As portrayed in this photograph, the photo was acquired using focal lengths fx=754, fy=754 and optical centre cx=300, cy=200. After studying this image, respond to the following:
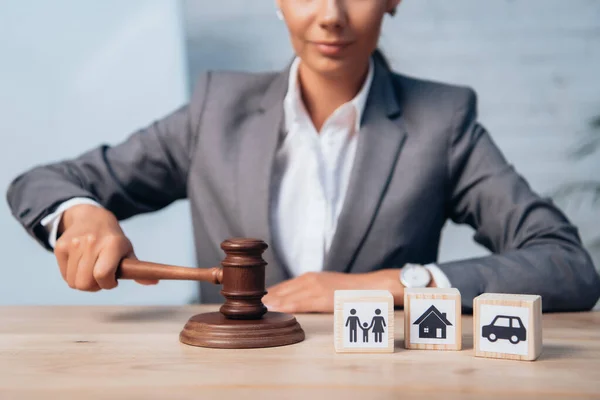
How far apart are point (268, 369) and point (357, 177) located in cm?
106

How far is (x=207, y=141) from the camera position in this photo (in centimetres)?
213

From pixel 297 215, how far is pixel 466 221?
484 mm

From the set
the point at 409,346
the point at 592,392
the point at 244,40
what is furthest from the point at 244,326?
the point at 244,40

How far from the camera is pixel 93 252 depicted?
1.46 m

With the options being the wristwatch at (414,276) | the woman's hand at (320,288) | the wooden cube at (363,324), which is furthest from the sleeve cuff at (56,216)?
the wooden cube at (363,324)

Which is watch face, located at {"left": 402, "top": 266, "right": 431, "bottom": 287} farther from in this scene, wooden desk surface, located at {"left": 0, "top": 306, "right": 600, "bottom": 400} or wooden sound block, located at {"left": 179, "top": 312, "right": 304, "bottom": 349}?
wooden sound block, located at {"left": 179, "top": 312, "right": 304, "bottom": 349}

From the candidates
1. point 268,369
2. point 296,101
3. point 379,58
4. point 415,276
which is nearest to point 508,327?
point 268,369

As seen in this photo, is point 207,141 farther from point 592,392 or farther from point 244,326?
point 592,392

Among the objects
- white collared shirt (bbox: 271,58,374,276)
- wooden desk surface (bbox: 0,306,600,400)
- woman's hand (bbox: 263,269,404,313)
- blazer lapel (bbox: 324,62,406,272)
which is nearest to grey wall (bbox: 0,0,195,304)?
white collared shirt (bbox: 271,58,374,276)

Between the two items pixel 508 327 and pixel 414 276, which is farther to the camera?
pixel 414 276

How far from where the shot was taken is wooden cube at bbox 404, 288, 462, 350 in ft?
3.66

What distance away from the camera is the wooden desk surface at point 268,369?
891 mm

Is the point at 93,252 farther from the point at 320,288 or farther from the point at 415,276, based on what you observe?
the point at 415,276

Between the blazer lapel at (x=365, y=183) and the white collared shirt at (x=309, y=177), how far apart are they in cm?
5
